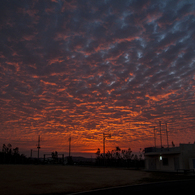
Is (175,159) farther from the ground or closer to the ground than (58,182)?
farther from the ground

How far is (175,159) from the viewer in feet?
129

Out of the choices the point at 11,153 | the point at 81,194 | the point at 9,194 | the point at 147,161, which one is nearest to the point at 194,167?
the point at 147,161

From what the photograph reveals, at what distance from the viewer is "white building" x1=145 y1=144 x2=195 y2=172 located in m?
37.7

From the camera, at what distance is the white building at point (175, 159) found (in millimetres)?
37719

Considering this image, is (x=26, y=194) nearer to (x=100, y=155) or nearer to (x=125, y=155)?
(x=125, y=155)

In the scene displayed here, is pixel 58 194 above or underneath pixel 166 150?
underneath

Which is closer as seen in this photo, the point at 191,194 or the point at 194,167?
the point at 191,194

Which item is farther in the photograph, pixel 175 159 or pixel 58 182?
pixel 175 159

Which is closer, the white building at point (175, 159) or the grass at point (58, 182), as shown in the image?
the grass at point (58, 182)

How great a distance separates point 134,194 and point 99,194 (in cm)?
210

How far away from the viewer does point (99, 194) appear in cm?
1299

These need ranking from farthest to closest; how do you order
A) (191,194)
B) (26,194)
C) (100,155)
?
(100,155)
(26,194)
(191,194)

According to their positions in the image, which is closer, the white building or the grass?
the grass

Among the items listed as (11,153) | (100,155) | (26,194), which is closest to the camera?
(26,194)
